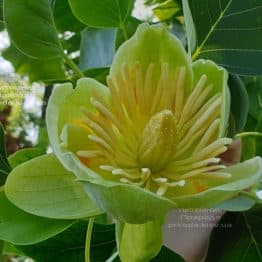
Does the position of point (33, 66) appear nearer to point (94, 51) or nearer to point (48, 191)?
point (94, 51)

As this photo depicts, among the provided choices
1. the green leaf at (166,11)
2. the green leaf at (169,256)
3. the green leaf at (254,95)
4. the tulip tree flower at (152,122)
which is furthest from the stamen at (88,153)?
the green leaf at (166,11)

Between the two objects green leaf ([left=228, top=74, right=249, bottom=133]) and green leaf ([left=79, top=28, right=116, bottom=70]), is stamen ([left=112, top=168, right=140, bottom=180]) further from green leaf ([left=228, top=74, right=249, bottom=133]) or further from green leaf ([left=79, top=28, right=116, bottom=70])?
green leaf ([left=79, top=28, right=116, bottom=70])

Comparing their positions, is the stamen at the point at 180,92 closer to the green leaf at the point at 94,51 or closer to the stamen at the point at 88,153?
the stamen at the point at 88,153

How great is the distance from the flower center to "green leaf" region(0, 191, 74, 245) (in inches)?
2.4


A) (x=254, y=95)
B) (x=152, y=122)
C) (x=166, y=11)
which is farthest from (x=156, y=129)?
(x=166, y=11)

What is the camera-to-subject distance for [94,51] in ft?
1.98

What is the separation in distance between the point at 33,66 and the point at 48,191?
327mm

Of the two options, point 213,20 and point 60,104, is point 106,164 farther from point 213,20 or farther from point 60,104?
point 213,20

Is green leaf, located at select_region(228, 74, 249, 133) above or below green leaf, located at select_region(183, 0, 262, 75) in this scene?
below

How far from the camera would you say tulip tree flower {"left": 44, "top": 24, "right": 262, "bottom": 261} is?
1.12 ft

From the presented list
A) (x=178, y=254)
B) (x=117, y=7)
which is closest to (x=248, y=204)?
(x=178, y=254)

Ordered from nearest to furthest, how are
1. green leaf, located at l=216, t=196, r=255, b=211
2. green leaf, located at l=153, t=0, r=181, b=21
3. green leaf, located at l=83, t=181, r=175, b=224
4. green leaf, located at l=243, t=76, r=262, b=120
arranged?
green leaf, located at l=83, t=181, r=175, b=224
green leaf, located at l=216, t=196, r=255, b=211
green leaf, located at l=243, t=76, r=262, b=120
green leaf, located at l=153, t=0, r=181, b=21

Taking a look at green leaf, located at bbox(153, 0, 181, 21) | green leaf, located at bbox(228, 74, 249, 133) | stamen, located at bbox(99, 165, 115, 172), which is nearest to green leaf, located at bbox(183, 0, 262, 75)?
green leaf, located at bbox(228, 74, 249, 133)

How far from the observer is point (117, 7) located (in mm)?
448
